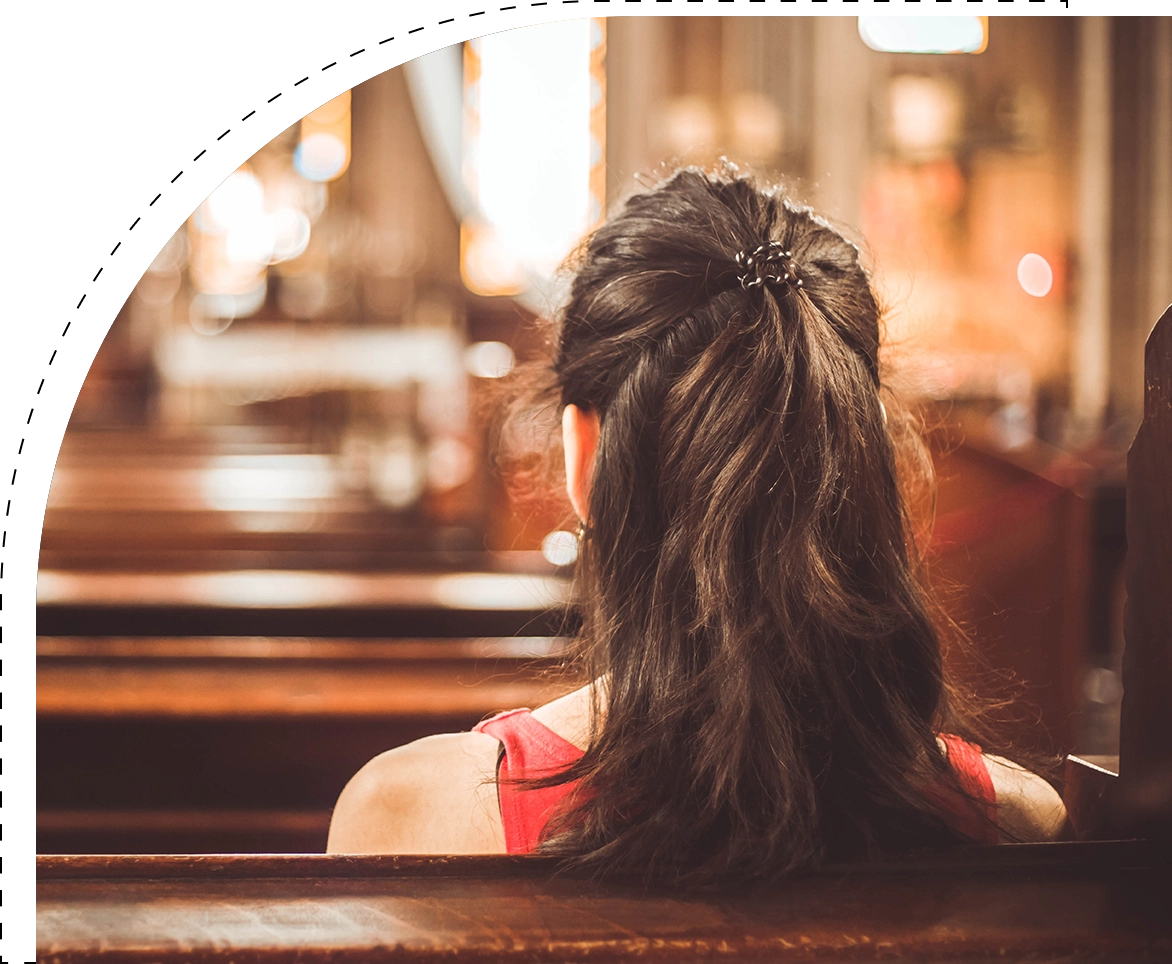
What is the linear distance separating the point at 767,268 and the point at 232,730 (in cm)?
92

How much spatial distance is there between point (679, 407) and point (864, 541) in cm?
14

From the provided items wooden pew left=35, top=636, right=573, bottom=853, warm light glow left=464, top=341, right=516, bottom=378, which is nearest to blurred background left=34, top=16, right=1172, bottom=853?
wooden pew left=35, top=636, right=573, bottom=853

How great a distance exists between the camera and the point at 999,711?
764mm

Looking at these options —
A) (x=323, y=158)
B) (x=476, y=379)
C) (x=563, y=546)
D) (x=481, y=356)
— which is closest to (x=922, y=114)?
(x=476, y=379)

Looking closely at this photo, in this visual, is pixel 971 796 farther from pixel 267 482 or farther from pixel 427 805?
pixel 267 482

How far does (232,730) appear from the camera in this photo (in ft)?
4.09

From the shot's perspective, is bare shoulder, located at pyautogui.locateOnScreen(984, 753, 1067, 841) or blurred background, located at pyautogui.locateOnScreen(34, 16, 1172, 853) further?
blurred background, located at pyautogui.locateOnScreen(34, 16, 1172, 853)

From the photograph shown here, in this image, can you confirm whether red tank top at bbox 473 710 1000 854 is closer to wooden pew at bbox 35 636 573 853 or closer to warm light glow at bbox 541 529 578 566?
warm light glow at bbox 541 529 578 566

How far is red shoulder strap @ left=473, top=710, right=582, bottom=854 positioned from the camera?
65 centimetres

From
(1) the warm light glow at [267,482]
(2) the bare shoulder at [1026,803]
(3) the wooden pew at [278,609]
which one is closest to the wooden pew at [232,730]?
(3) the wooden pew at [278,609]

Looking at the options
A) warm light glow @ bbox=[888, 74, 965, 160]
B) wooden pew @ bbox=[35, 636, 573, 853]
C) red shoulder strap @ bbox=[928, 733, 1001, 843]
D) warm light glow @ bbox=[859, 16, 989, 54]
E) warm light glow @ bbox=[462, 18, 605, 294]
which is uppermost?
warm light glow @ bbox=[888, 74, 965, 160]

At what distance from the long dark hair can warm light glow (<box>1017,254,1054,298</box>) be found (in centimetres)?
565

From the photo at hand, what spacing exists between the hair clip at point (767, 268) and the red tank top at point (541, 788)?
12.0 inches

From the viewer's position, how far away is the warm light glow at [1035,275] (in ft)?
18.8
